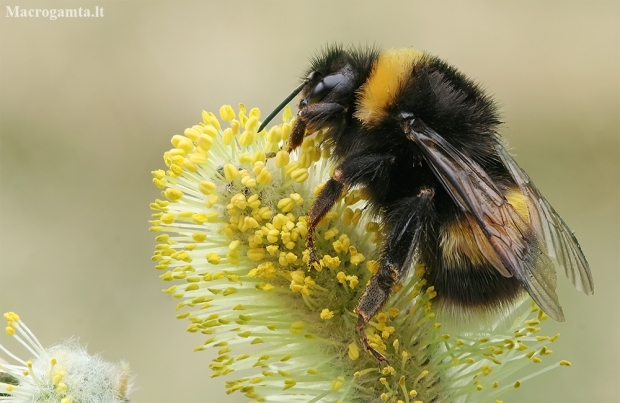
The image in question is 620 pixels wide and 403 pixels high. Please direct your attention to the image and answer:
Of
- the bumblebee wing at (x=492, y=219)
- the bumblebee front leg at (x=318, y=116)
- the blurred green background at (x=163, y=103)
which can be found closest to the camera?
the bumblebee wing at (x=492, y=219)

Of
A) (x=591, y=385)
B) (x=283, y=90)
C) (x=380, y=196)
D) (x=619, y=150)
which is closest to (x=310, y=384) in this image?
(x=380, y=196)

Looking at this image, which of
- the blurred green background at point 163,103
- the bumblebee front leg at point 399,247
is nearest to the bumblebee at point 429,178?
the bumblebee front leg at point 399,247

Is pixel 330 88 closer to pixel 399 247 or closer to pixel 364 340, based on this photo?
pixel 399 247

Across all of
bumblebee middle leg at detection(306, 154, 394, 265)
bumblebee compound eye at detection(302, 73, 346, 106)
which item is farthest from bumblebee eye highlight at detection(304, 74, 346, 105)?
bumblebee middle leg at detection(306, 154, 394, 265)

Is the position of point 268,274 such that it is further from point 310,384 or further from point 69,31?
point 69,31

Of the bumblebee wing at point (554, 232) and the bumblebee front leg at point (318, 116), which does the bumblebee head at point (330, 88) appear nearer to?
the bumblebee front leg at point (318, 116)

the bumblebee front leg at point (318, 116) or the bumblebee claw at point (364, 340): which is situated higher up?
the bumblebee front leg at point (318, 116)

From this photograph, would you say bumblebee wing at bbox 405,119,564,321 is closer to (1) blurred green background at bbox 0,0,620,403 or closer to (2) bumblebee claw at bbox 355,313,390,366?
(2) bumblebee claw at bbox 355,313,390,366
